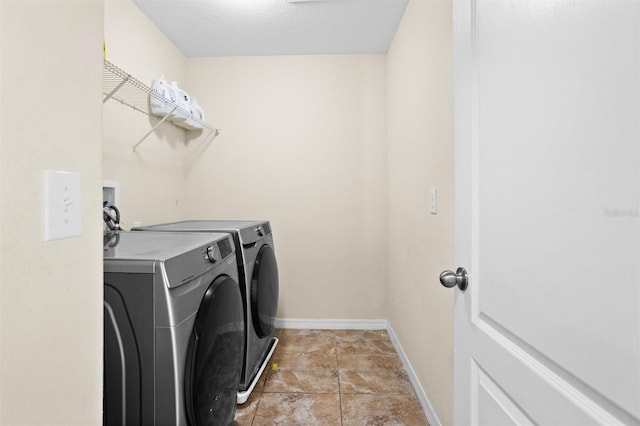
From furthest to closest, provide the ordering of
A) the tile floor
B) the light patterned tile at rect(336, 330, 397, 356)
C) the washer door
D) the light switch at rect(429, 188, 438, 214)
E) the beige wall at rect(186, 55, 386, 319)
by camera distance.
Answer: the beige wall at rect(186, 55, 386, 319) < the light patterned tile at rect(336, 330, 397, 356) < the tile floor < the light switch at rect(429, 188, 438, 214) < the washer door

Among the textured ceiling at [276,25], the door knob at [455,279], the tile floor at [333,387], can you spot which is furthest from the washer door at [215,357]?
the textured ceiling at [276,25]

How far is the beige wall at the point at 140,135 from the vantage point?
192 centimetres

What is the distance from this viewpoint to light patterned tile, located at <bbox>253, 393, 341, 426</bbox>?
1.68 meters

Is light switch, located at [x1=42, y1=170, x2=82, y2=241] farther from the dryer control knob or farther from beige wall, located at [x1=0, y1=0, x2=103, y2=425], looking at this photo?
the dryer control knob

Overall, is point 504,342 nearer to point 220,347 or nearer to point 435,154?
point 220,347

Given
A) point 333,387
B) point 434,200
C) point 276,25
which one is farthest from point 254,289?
point 276,25

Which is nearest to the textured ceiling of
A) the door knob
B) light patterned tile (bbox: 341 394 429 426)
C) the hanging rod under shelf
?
the hanging rod under shelf

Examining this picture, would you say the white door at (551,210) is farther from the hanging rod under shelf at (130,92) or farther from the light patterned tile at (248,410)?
the hanging rod under shelf at (130,92)

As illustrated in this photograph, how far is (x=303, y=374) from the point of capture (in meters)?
2.12

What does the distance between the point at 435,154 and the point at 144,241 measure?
1.34 meters

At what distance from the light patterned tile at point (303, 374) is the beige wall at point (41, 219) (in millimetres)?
1516

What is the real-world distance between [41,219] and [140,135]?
Result: 1.92m

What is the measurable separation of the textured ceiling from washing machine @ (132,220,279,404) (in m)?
1.40

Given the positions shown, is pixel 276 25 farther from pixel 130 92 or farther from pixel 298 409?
pixel 298 409
